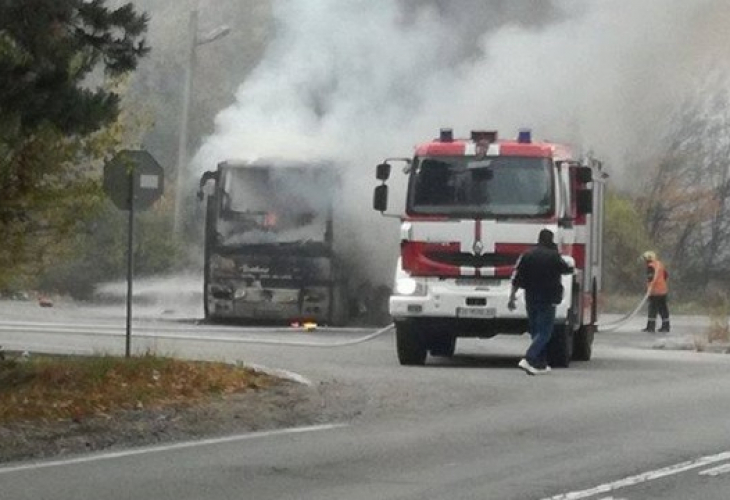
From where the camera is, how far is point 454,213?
25.3 meters

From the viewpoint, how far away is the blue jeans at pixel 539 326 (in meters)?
24.2

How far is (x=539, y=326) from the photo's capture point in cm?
2433

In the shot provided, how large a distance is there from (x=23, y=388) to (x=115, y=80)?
3088 mm

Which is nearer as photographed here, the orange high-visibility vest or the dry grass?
the dry grass

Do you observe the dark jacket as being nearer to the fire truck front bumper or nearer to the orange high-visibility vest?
the fire truck front bumper

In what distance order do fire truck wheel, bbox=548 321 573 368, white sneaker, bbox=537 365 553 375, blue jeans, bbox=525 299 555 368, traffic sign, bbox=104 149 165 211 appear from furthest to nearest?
fire truck wheel, bbox=548 321 573 368
white sneaker, bbox=537 365 553 375
blue jeans, bbox=525 299 555 368
traffic sign, bbox=104 149 165 211

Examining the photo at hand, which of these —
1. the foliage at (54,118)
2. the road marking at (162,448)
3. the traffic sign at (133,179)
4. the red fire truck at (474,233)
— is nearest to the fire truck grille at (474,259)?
the red fire truck at (474,233)

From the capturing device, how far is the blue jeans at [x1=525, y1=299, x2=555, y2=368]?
79.6ft

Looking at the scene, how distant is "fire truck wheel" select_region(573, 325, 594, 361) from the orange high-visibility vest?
10398mm

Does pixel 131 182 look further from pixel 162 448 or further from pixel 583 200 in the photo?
pixel 583 200

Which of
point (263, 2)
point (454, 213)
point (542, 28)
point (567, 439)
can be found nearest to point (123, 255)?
point (542, 28)

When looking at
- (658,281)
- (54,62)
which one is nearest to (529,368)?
(54,62)

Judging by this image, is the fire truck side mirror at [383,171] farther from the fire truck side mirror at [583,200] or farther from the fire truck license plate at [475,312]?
the fire truck side mirror at [583,200]

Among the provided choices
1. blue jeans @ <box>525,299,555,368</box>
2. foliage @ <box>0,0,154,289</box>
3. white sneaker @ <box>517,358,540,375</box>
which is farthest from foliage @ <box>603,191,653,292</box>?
foliage @ <box>0,0,154,289</box>
